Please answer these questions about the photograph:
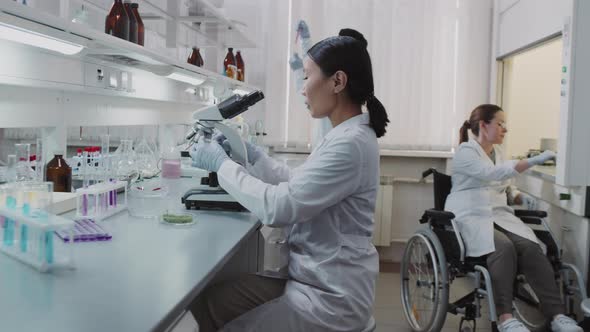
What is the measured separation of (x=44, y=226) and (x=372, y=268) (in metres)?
0.88

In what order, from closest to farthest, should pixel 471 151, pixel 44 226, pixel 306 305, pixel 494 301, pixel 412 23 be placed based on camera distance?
pixel 44 226, pixel 306 305, pixel 494 301, pixel 471 151, pixel 412 23

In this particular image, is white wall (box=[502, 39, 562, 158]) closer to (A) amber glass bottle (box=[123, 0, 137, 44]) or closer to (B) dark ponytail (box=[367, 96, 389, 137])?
(B) dark ponytail (box=[367, 96, 389, 137])

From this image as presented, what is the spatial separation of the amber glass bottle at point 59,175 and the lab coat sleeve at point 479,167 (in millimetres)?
2074

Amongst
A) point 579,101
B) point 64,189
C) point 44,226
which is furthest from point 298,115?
point 44,226

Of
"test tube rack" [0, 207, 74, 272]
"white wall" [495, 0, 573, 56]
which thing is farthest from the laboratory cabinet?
"test tube rack" [0, 207, 74, 272]

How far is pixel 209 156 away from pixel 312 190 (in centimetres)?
45

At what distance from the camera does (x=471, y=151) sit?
3.19 meters

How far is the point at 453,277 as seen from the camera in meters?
2.92

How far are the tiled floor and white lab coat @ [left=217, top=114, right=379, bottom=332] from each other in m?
1.65

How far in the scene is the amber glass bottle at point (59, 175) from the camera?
2064 mm

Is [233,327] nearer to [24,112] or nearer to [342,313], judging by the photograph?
[342,313]

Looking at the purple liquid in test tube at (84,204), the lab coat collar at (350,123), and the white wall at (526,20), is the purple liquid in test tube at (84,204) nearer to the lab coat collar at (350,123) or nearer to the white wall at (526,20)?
the lab coat collar at (350,123)

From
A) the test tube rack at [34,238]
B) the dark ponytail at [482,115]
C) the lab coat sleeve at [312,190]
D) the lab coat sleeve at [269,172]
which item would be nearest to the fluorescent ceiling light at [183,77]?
the lab coat sleeve at [269,172]

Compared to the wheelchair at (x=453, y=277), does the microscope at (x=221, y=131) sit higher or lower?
higher
